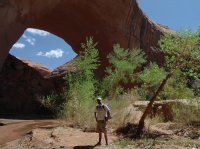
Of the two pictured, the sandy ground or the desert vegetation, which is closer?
the sandy ground

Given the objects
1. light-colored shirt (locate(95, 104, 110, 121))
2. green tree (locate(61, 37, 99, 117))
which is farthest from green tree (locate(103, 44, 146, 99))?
light-colored shirt (locate(95, 104, 110, 121))

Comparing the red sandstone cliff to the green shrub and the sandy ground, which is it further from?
the green shrub

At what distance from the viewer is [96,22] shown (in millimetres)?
22250

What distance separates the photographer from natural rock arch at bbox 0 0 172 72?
18.9m

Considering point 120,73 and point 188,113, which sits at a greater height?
point 120,73

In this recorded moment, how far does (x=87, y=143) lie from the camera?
10.3 m

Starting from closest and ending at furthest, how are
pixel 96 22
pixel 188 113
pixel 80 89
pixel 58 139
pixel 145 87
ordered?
pixel 58 139 → pixel 188 113 → pixel 80 89 → pixel 145 87 → pixel 96 22

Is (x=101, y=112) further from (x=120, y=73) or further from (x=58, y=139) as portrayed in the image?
(x=120, y=73)

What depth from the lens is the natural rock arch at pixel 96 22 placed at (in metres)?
18.9

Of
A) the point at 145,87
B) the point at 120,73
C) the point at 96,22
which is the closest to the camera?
the point at 145,87

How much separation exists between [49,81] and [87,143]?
1324cm

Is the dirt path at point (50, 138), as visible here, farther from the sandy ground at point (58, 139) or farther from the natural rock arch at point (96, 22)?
the natural rock arch at point (96, 22)

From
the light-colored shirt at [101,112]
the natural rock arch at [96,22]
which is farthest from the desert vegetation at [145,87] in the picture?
the natural rock arch at [96,22]

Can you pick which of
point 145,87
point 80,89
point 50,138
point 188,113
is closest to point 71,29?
point 80,89
